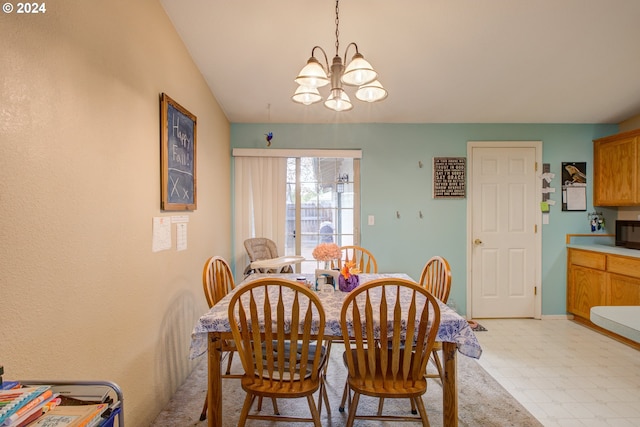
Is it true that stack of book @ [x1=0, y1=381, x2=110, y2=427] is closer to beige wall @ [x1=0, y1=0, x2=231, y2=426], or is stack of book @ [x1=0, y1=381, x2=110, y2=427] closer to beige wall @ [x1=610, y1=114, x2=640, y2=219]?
beige wall @ [x1=0, y1=0, x2=231, y2=426]

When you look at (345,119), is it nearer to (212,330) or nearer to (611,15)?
(611,15)

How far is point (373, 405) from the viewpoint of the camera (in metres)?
Result: 2.00

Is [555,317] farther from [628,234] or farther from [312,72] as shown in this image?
[312,72]

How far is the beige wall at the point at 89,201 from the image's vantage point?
1021 mm

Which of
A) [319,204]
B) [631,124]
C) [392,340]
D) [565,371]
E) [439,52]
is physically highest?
[439,52]

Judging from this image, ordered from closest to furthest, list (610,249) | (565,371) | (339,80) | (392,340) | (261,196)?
1. (392,340)
2. (339,80)
3. (565,371)
4. (610,249)
5. (261,196)

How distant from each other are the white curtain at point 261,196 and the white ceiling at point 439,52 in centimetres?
56

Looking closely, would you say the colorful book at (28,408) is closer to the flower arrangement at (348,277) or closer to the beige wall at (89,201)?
the beige wall at (89,201)

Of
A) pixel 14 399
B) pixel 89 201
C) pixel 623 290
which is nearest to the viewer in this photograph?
pixel 14 399

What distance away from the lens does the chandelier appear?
1594mm

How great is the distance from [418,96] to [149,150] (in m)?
2.49

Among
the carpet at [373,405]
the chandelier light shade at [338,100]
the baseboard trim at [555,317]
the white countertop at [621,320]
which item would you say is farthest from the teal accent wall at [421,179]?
the white countertop at [621,320]

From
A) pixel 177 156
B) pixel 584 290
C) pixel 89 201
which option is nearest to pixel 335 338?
pixel 89 201

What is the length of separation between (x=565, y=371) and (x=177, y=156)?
337 cm
